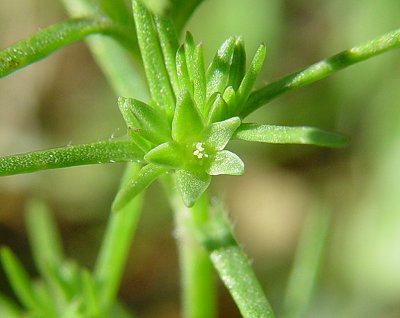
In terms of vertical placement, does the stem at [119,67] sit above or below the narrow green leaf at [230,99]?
above

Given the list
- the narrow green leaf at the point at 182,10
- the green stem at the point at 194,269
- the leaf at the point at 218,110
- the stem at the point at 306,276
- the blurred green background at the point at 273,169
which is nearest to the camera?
the leaf at the point at 218,110

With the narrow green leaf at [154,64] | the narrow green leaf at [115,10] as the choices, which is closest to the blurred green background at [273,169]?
the narrow green leaf at [115,10]

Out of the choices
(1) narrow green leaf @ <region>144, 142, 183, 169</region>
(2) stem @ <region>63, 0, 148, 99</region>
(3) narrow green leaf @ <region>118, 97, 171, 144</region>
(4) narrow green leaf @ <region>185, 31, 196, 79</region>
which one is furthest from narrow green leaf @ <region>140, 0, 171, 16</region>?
(2) stem @ <region>63, 0, 148, 99</region>

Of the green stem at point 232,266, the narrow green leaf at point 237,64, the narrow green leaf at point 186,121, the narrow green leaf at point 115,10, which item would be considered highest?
the narrow green leaf at point 115,10

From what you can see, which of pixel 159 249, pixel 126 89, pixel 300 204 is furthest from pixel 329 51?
pixel 126 89

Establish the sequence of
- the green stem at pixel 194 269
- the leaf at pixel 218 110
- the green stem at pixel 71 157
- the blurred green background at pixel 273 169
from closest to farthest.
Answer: the green stem at pixel 71 157
the leaf at pixel 218 110
the green stem at pixel 194 269
the blurred green background at pixel 273 169

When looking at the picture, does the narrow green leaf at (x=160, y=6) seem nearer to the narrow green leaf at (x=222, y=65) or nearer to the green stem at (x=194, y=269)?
the narrow green leaf at (x=222, y=65)

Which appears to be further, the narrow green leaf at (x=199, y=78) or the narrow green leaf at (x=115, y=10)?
the narrow green leaf at (x=115, y=10)
